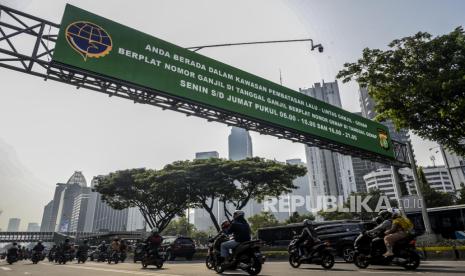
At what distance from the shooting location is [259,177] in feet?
92.6

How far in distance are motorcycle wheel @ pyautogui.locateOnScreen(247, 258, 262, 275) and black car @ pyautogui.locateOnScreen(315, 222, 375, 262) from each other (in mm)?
6339

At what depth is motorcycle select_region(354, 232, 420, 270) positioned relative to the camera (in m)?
7.92

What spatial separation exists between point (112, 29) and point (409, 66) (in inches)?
557

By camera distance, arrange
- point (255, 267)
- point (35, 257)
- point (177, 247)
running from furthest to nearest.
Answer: point (35, 257) < point (177, 247) < point (255, 267)

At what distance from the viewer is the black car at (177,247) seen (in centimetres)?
1911

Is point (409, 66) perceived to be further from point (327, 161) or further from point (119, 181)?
point (327, 161)

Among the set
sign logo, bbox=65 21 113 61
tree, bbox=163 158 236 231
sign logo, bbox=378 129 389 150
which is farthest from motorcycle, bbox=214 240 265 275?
tree, bbox=163 158 236 231

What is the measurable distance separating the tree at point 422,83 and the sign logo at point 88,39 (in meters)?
12.6

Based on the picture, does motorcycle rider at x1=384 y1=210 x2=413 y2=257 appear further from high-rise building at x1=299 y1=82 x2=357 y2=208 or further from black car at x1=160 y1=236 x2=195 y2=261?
high-rise building at x1=299 y1=82 x2=357 y2=208

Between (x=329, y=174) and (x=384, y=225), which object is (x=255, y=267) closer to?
(x=384, y=225)

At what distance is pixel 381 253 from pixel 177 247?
13.7m

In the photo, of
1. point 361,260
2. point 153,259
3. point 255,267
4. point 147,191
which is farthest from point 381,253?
point 147,191

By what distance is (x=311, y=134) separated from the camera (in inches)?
608

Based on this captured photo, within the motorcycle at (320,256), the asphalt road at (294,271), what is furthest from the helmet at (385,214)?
the motorcycle at (320,256)
